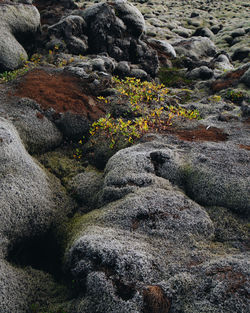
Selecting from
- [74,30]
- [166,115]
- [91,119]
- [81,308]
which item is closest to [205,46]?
[74,30]

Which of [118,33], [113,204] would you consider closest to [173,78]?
[118,33]

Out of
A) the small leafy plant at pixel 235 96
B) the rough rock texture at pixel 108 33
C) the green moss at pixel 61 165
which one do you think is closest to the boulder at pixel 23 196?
the green moss at pixel 61 165

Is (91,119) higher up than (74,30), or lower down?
lower down

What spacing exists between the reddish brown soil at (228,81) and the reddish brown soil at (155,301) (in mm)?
25134

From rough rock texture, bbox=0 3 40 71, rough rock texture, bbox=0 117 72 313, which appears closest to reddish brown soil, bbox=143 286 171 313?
rough rock texture, bbox=0 117 72 313

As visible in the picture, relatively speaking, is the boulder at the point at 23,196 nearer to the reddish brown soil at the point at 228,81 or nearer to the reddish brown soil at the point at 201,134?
the reddish brown soil at the point at 201,134

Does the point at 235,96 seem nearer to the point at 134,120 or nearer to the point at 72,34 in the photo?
the point at 134,120

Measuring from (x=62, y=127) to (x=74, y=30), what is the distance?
1920cm

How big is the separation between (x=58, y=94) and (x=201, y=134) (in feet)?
31.4

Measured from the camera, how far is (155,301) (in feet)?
21.3

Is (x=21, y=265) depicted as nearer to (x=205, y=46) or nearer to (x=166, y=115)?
(x=166, y=115)

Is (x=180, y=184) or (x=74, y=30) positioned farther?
(x=74, y=30)

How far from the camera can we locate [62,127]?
619 inches

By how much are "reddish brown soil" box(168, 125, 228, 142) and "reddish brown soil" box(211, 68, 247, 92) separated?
13.6 metres
